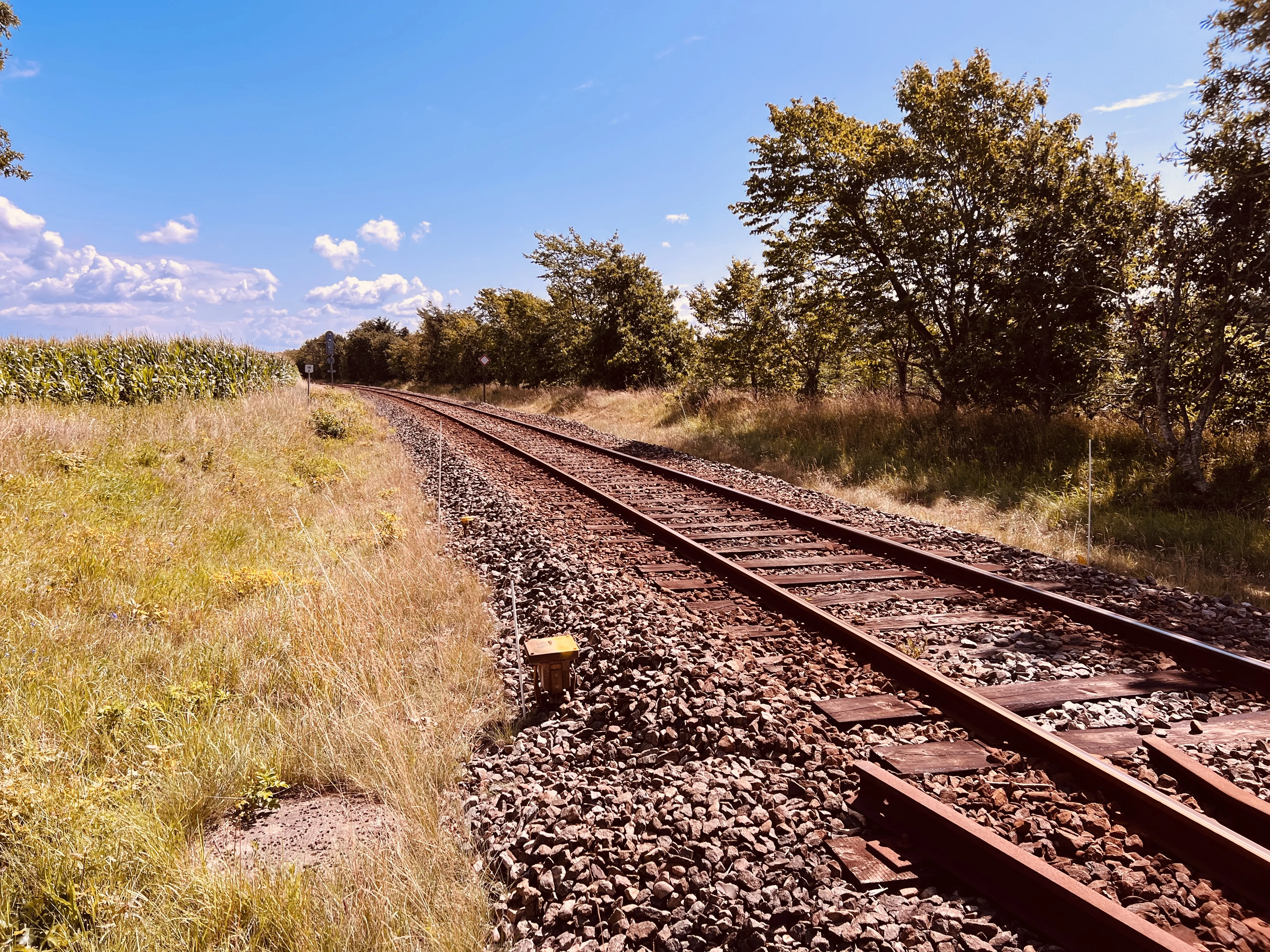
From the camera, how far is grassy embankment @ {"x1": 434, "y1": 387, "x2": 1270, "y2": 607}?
21.1ft

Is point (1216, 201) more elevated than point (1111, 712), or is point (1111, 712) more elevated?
point (1216, 201)

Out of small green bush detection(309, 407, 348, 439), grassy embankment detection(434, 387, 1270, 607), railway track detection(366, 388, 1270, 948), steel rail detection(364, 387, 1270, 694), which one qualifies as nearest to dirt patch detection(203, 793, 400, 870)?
railway track detection(366, 388, 1270, 948)

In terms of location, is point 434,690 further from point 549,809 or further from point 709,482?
point 709,482

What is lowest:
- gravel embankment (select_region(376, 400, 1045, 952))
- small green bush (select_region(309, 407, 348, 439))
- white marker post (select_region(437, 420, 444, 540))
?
gravel embankment (select_region(376, 400, 1045, 952))

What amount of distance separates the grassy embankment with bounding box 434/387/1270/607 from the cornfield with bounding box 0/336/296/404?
43.6ft

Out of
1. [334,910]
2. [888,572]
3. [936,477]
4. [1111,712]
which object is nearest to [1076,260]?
[936,477]

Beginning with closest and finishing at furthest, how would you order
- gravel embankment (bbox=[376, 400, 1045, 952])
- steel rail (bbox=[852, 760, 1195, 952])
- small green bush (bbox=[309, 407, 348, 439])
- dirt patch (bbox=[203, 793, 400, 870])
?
steel rail (bbox=[852, 760, 1195, 952]), gravel embankment (bbox=[376, 400, 1045, 952]), dirt patch (bbox=[203, 793, 400, 870]), small green bush (bbox=[309, 407, 348, 439])

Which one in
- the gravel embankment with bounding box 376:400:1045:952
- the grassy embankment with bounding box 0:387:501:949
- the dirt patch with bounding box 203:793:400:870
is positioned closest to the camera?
the gravel embankment with bounding box 376:400:1045:952

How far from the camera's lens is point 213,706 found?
3723 mm

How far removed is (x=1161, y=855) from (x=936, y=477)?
8188 millimetres

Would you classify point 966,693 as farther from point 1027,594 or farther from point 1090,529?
point 1090,529

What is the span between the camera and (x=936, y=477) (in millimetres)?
9891

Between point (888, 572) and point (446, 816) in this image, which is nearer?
point (446, 816)

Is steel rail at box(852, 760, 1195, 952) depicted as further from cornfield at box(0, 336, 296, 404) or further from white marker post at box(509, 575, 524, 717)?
cornfield at box(0, 336, 296, 404)
